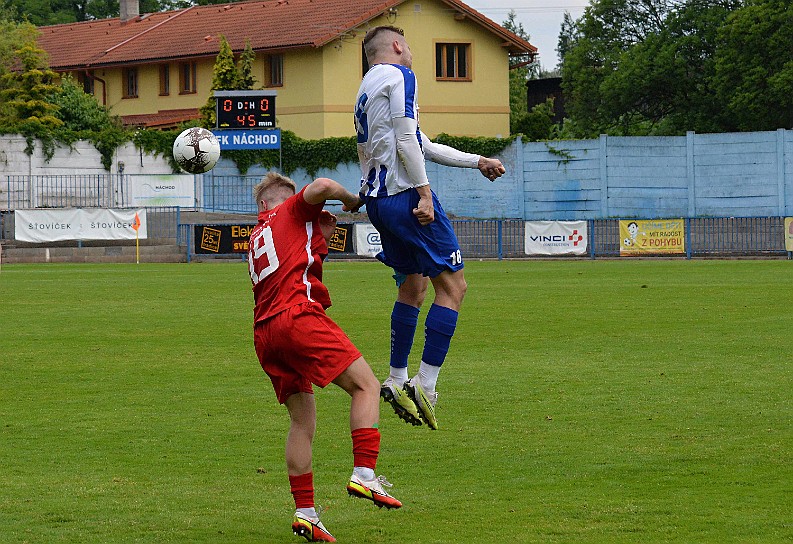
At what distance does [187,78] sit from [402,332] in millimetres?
50455

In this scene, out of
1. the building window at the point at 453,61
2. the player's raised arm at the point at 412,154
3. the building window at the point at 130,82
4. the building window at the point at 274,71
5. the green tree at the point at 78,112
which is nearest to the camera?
the player's raised arm at the point at 412,154

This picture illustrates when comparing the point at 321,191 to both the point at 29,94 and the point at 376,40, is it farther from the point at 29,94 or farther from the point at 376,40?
the point at 29,94

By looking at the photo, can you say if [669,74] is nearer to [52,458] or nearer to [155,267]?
[155,267]

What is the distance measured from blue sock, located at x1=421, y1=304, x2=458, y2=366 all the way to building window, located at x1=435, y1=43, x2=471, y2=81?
46135 mm

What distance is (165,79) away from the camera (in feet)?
187

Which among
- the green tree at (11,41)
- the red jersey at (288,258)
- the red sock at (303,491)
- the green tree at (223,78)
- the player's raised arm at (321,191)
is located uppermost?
the green tree at (11,41)

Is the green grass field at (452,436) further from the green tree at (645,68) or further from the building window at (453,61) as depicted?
the green tree at (645,68)

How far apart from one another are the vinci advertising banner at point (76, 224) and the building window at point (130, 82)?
23.7m

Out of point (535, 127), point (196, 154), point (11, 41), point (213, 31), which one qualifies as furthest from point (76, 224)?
point (213, 31)

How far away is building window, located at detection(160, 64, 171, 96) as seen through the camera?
56750 mm

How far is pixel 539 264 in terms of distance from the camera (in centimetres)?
3322

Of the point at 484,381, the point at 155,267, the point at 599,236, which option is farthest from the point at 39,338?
the point at 599,236

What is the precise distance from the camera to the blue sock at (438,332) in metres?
7.31

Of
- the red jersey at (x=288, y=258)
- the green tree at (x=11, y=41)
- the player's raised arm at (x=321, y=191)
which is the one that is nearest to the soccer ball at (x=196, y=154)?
the red jersey at (x=288, y=258)
